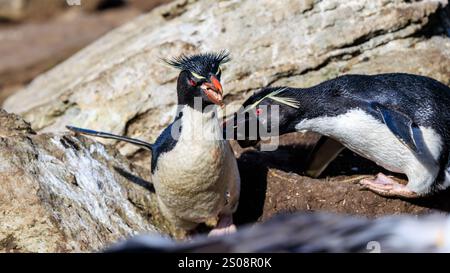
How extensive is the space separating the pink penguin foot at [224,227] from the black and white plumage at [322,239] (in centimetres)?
263

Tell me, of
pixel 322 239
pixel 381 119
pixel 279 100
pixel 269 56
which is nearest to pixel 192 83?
pixel 279 100

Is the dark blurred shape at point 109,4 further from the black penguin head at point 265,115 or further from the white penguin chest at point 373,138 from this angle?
the white penguin chest at point 373,138

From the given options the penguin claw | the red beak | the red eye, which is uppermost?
the red eye

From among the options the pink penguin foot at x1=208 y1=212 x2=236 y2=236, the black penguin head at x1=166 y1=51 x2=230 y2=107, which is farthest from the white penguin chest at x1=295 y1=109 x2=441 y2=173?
the black penguin head at x1=166 y1=51 x2=230 y2=107

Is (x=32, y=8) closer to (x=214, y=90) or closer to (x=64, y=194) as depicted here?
(x=64, y=194)

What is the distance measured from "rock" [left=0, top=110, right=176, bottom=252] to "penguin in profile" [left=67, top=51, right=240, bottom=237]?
1.02ft

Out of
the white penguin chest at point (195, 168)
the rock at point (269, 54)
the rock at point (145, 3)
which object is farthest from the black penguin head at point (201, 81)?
the rock at point (145, 3)

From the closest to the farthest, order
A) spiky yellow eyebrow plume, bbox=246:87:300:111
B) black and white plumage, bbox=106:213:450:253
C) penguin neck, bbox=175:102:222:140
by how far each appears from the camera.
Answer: black and white plumage, bbox=106:213:450:253 → penguin neck, bbox=175:102:222:140 → spiky yellow eyebrow plume, bbox=246:87:300:111

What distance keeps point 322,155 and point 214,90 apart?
5.02ft

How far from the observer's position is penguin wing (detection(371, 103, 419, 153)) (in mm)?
5666

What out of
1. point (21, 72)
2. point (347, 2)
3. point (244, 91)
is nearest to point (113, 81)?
point (244, 91)

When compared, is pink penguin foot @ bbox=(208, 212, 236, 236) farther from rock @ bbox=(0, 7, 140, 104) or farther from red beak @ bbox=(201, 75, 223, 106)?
rock @ bbox=(0, 7, 140, 104)

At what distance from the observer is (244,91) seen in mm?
7203
